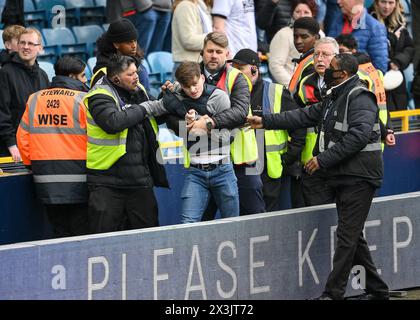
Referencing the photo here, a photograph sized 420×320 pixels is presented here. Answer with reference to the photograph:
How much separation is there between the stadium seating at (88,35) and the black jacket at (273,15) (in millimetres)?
1957

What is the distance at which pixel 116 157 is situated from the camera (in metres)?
10.0

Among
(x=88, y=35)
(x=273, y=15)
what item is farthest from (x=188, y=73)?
(x=273, y=15)

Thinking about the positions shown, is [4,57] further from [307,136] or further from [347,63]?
[347,63]

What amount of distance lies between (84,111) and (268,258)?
1.81m

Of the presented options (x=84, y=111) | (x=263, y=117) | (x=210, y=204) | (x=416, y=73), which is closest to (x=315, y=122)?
(x=263, y=117)

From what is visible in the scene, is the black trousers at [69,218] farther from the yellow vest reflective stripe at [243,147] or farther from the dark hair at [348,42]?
the dark hair at [348,42]

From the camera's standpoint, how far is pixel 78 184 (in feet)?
33.4

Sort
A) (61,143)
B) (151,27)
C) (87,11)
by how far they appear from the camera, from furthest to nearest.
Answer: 1. (87,11)
2. (151,27)
3. (61,143)

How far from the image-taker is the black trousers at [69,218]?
10305 mm

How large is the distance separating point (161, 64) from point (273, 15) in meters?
1.49

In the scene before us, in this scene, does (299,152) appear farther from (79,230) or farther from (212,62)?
(79,230)

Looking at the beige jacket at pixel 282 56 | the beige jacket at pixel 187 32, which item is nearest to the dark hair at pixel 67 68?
the beige jacket at pixel 187 32

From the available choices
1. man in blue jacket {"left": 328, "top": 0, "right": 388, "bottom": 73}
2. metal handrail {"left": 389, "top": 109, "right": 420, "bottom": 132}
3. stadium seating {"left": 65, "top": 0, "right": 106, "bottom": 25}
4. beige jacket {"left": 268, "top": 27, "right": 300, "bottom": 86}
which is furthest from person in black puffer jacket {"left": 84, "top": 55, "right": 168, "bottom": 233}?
stadium seating {"left": 65, "top": 0, "right": 106, "bottom": 25}
